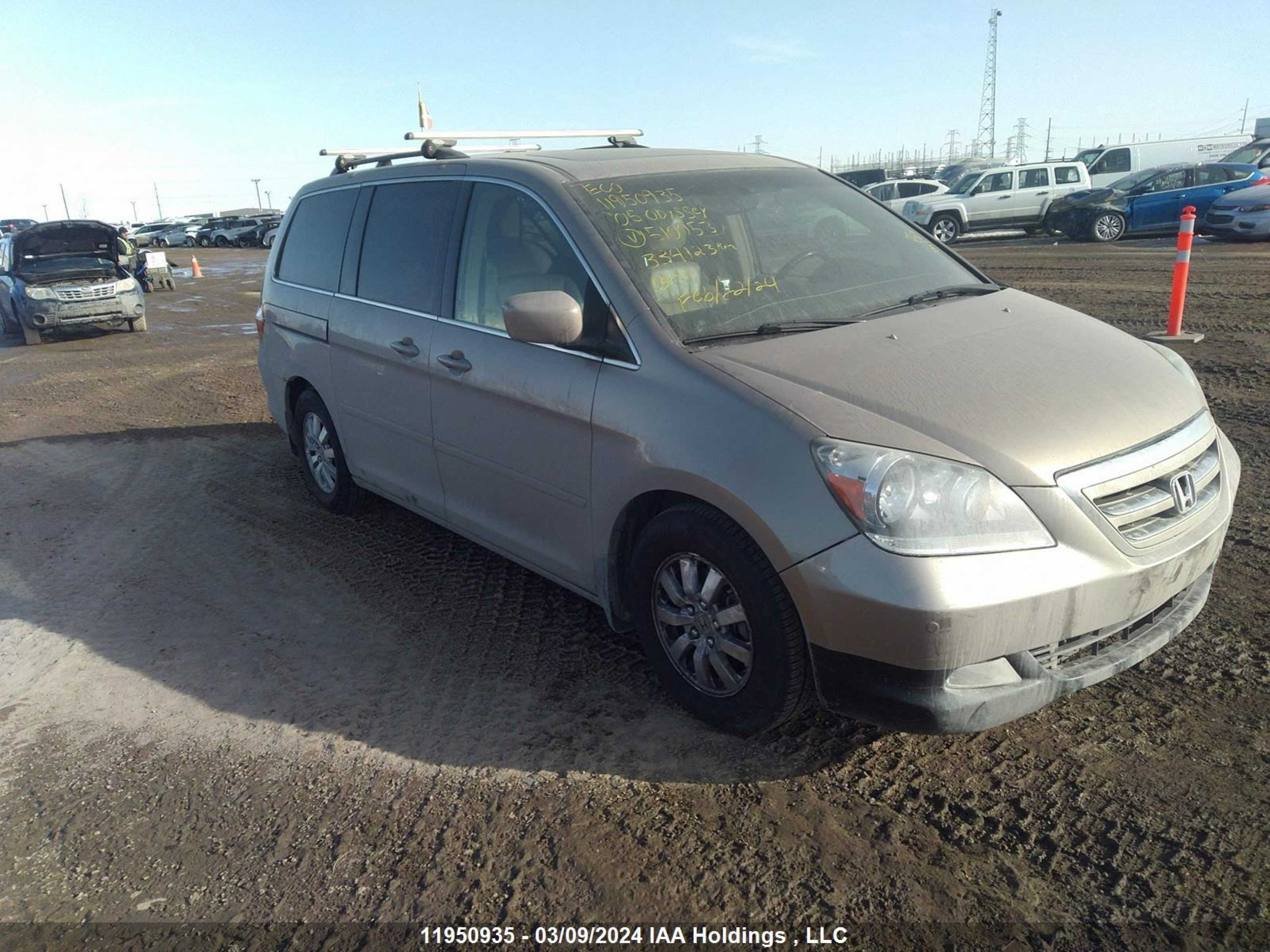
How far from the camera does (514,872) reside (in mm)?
2713

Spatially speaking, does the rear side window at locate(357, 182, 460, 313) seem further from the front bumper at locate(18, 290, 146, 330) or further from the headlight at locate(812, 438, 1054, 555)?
Result: the front bumper at locate(18, 290, 146, 330)

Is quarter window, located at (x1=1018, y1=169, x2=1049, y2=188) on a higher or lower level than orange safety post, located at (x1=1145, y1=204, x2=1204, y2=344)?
higher

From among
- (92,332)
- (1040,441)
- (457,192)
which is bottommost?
(92,332)

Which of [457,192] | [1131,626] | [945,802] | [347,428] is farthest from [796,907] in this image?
[347,428]

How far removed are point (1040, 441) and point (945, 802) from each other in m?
1.10

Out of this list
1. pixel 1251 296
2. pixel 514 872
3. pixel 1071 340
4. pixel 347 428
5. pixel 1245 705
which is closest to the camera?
pixel 514 872

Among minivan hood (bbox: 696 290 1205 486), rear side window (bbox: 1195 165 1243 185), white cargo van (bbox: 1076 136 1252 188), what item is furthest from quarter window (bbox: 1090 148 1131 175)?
minivan hood (bbox: 696 290 1205 486)

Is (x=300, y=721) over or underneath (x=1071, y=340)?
underneath

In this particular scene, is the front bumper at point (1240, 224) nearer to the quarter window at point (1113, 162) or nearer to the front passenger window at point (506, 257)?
the quarter window at point (1113, 162)

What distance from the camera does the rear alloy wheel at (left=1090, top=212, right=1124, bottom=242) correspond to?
20.1 meters

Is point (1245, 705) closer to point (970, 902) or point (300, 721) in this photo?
point (970, 902)

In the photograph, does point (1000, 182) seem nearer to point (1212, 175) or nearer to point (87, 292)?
point (1212, 175)

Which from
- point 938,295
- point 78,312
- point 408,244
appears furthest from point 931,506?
point 78,312

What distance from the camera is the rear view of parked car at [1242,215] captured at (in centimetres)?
1688
